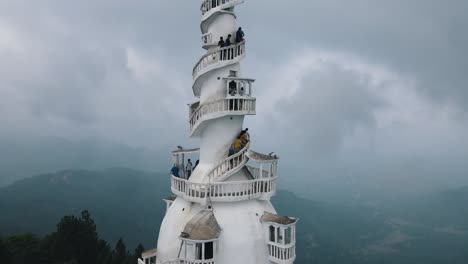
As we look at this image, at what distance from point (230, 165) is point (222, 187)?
4.27 feet

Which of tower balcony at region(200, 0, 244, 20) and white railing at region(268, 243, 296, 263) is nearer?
white railing at region(268, 243, 296, 263)

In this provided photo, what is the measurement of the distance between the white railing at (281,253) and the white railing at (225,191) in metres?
2.39

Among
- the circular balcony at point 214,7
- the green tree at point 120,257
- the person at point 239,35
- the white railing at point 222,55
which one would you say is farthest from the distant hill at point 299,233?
the person at point 239,35

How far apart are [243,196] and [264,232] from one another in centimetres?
188

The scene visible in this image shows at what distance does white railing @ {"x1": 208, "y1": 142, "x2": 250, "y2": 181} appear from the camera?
1798 cm

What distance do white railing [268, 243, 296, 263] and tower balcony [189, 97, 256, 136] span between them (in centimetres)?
621

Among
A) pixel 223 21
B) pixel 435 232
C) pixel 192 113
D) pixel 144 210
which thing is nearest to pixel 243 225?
pixel 192 113

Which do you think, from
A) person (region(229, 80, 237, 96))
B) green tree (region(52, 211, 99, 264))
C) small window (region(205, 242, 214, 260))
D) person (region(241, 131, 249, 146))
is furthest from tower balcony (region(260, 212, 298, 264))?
green tree (region(52, 211, 99, 264))

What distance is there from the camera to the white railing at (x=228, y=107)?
1798 cm

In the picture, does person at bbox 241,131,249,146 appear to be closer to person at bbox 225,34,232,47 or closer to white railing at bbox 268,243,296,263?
person at bbox 225,34,232,47

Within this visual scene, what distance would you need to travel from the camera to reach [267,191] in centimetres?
1847

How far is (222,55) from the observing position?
18281 mm

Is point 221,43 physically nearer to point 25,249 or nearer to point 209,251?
point 209,251

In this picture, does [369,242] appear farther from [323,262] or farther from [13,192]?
[13,192]
